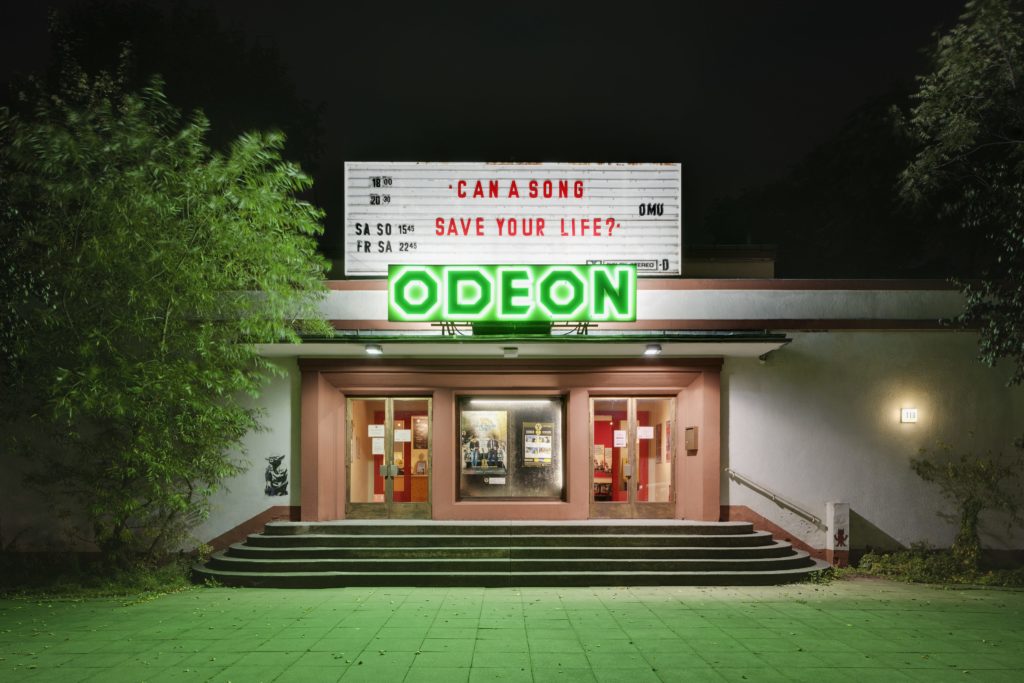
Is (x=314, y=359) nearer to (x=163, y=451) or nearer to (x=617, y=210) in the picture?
(x=163, y=451)

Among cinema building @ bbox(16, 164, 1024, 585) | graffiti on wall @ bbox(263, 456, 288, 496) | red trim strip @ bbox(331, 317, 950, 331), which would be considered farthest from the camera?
red trim strip @ bbox(331, 317, 950, 331)

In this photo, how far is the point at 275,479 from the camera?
14.1 m

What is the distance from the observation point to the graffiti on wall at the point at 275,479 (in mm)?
14117

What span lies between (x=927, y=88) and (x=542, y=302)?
767cm

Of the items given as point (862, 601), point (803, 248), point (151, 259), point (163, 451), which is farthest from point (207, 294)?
point (803, 248)

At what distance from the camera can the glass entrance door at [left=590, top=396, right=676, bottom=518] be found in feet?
48.3

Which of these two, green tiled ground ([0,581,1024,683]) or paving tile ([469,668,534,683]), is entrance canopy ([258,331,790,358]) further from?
paving tile ([469,668,534,683])

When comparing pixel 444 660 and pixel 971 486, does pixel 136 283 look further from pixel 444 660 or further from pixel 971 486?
pixel 971 486

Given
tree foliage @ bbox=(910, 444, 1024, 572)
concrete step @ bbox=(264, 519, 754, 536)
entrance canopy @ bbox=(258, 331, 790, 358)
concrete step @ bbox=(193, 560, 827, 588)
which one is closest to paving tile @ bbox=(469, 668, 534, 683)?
concrete step @ bbox=(193, 560, 827, 588)

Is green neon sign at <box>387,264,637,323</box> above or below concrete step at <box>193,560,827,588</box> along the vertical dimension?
above

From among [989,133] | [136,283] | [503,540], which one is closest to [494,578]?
[503,540]

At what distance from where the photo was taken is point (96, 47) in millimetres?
22250

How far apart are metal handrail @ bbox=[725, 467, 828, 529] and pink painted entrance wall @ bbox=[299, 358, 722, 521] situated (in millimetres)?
692

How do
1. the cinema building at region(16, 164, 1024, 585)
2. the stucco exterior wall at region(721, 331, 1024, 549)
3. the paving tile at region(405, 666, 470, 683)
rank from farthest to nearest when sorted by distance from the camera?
the stucco exterior wall at region(721, 331, 1024, 549) < the cinema building at region(16, 164, 1024, 585) < the paving tile at region(405, 666, 470, 683)
